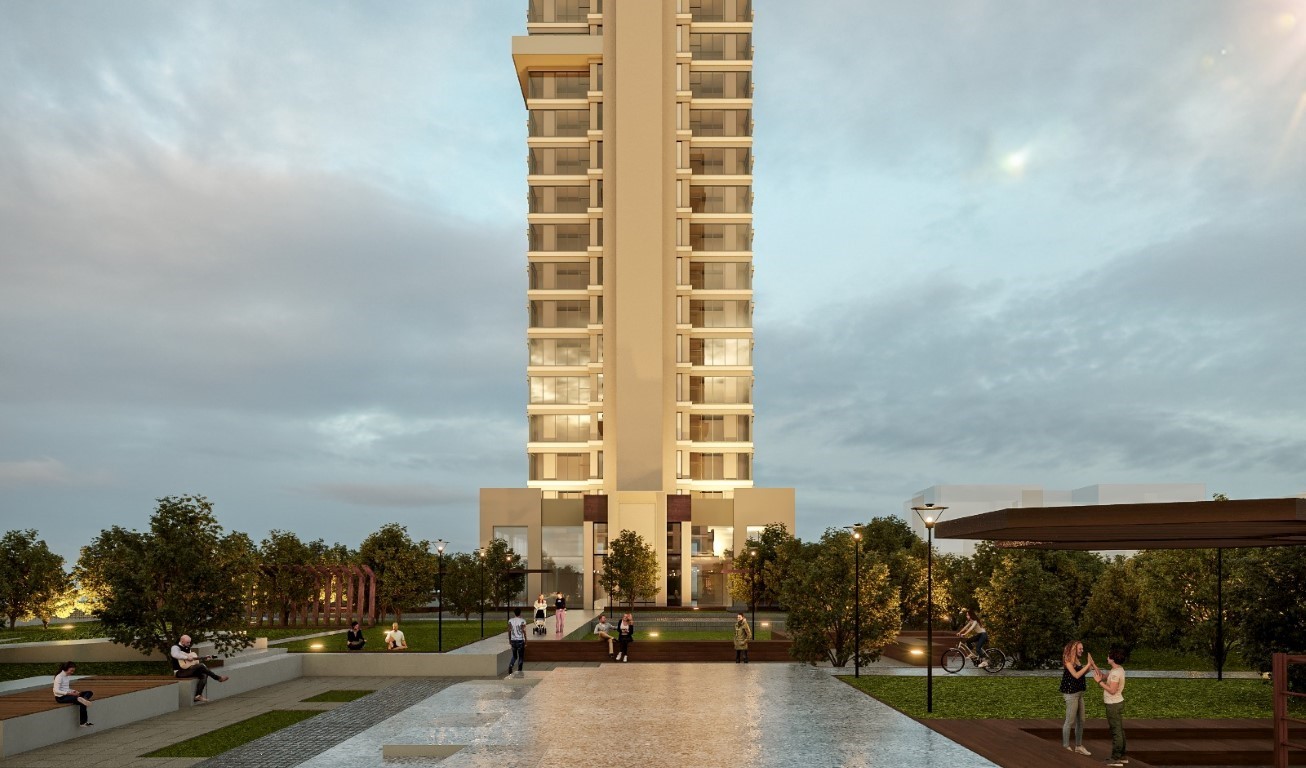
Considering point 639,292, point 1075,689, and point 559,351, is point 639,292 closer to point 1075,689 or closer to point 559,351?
point 559,351

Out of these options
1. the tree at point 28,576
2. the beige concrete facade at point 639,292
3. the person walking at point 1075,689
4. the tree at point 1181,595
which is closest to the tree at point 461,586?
the beige concrete facade at point 639,292

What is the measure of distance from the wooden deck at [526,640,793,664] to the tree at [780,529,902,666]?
4.28m

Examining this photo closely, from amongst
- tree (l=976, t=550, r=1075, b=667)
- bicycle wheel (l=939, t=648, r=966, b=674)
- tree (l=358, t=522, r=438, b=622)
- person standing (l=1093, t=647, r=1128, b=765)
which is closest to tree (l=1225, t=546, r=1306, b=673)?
tree (l=976, t=550, r=1075, b=667)

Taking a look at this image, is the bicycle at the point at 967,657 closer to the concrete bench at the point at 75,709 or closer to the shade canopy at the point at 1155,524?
the shade canopy at the point at 1155,524

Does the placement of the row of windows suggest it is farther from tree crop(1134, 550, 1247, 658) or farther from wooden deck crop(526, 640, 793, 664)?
tree crop(1134, 550, 1247, 658)

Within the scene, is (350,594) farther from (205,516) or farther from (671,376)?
(671,376)

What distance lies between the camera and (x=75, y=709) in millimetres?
19953

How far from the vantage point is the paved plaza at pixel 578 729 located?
624 inches

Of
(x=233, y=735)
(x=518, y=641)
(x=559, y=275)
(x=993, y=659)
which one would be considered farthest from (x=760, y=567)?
(x=233, y=735)

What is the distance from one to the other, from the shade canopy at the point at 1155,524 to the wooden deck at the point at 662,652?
46.5 ft

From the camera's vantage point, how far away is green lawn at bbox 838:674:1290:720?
68.2 ft

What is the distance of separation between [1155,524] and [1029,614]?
46.8ft

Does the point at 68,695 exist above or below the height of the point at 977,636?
Answer: above

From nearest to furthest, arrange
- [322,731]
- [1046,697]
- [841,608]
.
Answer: [322,731]
[1046,697]
[841,608]
